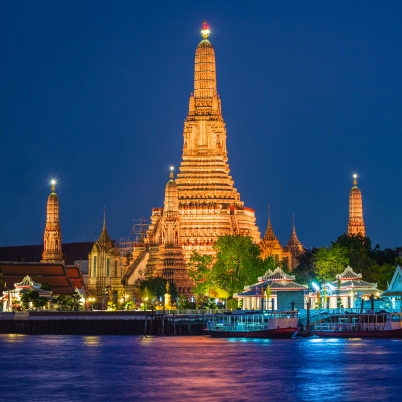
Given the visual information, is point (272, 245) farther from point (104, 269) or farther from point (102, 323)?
point (102, 323)

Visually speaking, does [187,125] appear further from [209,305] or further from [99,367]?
[99,367]

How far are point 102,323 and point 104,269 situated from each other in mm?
29731

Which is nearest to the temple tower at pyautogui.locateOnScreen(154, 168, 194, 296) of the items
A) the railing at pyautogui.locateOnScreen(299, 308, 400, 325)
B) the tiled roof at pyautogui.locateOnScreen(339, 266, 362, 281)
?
the tiled roof at pyautogui.locateOnScreen(339, 266, 362, 281)

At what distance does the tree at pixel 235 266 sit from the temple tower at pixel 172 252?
10.2 m

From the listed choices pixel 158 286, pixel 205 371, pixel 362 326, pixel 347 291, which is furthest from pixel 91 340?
pixel 205 371

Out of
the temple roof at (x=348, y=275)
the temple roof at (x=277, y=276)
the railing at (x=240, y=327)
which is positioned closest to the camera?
the railing at (x=240, y=327)

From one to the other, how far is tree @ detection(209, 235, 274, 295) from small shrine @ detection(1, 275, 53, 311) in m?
14.6

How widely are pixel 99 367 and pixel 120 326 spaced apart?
106 ft

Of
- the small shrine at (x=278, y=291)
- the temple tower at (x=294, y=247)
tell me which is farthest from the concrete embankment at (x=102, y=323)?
the temple tower at (x=294, y=247)

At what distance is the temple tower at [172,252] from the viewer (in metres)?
122

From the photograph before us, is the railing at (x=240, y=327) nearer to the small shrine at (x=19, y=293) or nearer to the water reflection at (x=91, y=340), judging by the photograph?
the water reflection at (x=91, y=340)

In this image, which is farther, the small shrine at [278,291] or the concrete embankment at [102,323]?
the concrete embankment at [102,323]

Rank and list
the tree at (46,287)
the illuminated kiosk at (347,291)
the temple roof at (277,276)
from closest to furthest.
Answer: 1. the illuminated kiosk at (347,291)
2. the temple roof at (277,276)
3. the tree at (46,287)

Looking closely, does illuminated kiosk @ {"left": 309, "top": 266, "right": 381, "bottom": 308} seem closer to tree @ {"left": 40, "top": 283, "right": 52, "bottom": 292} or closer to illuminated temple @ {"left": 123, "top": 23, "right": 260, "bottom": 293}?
illuminated temple @ {"left": 123, "top": 23, "right": 260, "bottom": 293}
